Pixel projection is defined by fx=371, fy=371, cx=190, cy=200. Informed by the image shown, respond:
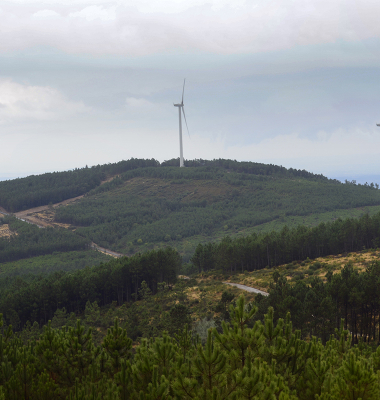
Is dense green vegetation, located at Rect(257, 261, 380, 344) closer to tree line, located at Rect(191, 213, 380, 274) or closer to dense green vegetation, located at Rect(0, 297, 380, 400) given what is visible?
dense green vegetation, located at Rect(0, 297, 380, 400)

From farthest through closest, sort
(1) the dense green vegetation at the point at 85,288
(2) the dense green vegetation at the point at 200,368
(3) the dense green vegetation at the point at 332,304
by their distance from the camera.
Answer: (1) the dense green vegetation at the point at 85,288 → (3) the dense green vegetation at the point at 332,304 → (2) the dense green vegetation at the point at 200,368

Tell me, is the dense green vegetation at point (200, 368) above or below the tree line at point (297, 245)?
above

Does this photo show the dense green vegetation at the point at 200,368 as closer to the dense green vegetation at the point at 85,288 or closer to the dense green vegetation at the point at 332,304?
the dense green vegetation at the point at 332,304

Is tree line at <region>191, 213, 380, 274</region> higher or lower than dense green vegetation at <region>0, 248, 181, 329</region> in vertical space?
higher

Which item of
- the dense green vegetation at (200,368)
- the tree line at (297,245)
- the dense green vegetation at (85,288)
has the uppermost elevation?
the dense green vegetation at (200,368)

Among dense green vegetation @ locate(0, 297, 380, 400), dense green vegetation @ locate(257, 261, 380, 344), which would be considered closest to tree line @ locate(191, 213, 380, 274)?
dense green vegetation @ locate(257, 261, 380, 344)

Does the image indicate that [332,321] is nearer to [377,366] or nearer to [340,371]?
[377,366]

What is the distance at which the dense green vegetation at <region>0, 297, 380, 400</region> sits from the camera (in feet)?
49.0

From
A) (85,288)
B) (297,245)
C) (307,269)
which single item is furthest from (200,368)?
(297,245)

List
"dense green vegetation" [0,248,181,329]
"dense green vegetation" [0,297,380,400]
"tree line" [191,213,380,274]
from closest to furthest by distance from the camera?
1. "dense green vegetation" [0,297,380,400]
2. "dense green vegetation" [0,248,181,329]
3. "tree line" [191,213,380,274]

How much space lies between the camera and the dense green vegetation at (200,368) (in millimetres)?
14938

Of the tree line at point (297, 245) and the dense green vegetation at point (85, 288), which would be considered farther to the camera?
the tree line at point (297, 245)

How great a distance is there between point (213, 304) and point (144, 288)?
23.1m

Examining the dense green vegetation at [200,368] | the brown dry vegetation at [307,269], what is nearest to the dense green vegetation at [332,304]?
the dense green vegetation at [200,368]
